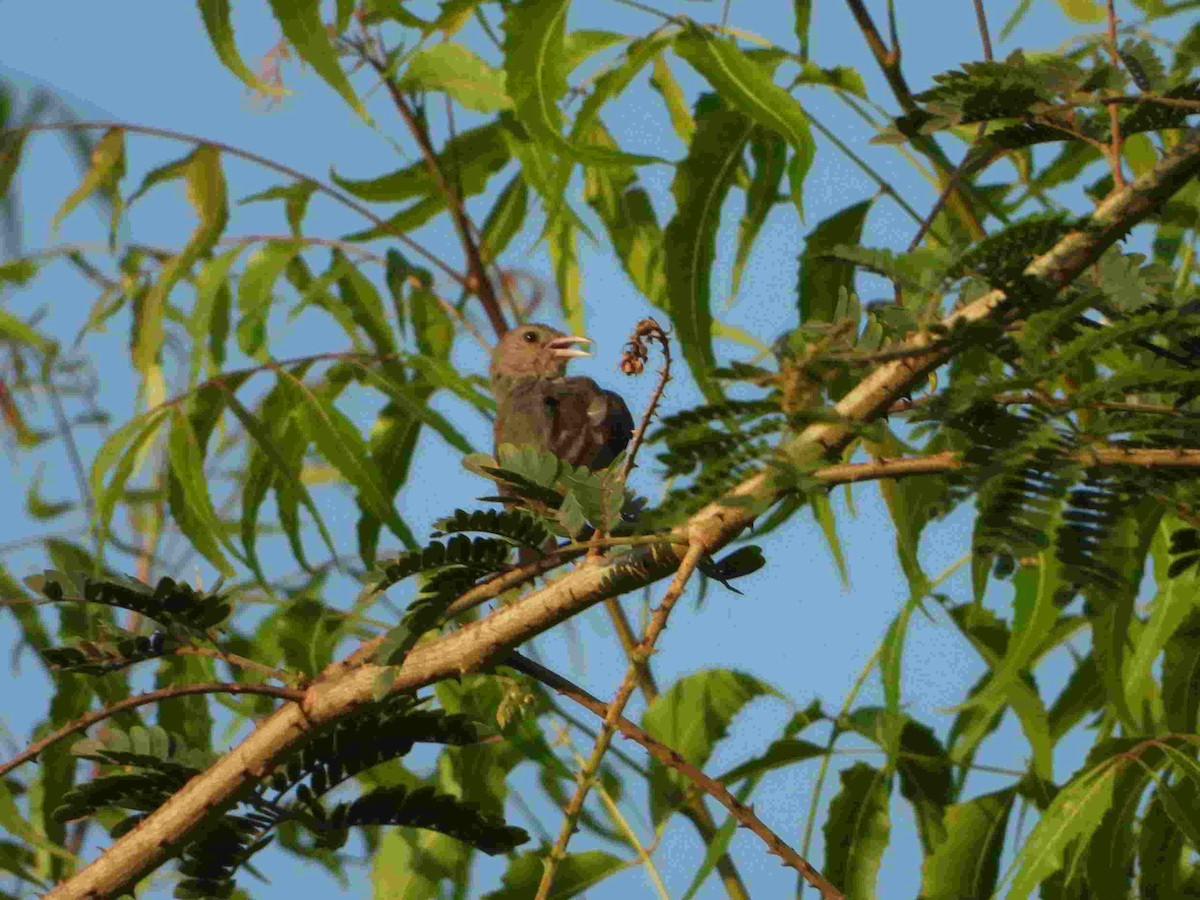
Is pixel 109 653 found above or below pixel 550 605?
above

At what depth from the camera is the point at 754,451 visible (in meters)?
1.68

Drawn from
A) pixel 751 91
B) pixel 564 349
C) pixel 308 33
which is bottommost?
pixel 751 91

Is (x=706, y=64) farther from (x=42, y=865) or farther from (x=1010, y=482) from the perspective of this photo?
(x=42, y=865)

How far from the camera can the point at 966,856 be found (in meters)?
3.60

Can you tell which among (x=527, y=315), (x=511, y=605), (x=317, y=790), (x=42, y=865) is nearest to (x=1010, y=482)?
(x=511, y=605)

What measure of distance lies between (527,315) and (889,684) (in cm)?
275

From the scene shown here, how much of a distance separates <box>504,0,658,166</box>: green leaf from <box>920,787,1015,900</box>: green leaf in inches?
66.0

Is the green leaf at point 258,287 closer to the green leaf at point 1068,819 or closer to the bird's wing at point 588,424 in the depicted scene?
the bird's wing at point 588,424

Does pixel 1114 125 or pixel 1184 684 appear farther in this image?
pixel 1184 684

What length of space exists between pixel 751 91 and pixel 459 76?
1.37m

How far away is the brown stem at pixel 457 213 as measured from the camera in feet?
14.9

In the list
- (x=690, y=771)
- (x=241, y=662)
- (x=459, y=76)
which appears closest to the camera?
(x=690, y=771)

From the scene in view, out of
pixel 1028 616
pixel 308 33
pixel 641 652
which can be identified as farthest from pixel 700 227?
pixel 641 652

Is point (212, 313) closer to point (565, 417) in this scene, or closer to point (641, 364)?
point (565, 417)
